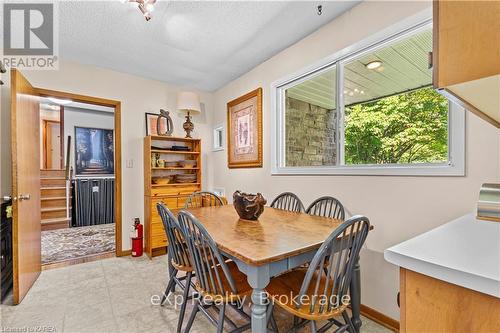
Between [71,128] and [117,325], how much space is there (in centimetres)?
495

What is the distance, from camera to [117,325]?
1815mm

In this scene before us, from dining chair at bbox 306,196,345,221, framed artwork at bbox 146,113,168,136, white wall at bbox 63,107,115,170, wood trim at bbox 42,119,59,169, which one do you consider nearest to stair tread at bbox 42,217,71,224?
white wall at bbox 63,107,115,170

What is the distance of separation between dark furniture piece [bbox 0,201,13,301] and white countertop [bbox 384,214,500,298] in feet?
10.4

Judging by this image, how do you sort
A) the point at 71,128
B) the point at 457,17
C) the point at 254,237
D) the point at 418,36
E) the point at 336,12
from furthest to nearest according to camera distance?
the point at 71,128, the point at 336,12, the point at 418,36, the point at 254,237, the point at 457,17

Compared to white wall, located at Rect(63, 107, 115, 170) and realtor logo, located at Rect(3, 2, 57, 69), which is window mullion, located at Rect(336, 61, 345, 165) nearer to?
realtor logo, located at Rect(3, 2, 57, 69)

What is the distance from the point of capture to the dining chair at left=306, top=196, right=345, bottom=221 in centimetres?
205

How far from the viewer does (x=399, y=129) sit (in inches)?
75.5

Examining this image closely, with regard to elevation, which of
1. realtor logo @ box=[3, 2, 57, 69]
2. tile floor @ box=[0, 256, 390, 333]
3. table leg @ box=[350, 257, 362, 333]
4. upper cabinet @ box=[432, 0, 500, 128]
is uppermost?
realtor logo @ box=[3, 2, 57, 69]

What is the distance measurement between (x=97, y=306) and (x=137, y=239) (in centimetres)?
124

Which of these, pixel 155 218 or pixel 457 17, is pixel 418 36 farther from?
pixel 155 218

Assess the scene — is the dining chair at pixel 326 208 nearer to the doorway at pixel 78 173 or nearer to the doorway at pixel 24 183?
the doorway at pixel 24 183

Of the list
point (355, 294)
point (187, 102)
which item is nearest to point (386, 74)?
point (355, 294)

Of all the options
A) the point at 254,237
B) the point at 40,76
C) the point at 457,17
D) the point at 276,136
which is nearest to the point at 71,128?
the point at 40,76

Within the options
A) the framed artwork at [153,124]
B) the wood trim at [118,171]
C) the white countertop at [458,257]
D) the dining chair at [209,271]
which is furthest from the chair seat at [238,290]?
the framed artwork at [153,124]
